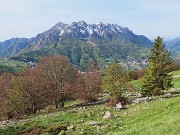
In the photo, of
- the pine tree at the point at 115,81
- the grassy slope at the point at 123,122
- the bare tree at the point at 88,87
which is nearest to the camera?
the grassy slope at the point at 123,122

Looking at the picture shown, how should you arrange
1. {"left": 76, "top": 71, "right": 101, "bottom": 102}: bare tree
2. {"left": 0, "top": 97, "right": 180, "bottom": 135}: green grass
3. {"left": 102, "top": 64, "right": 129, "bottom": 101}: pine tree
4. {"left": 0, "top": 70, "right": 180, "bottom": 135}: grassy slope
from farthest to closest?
1. {"left": 76, "top": 71, "right": 101, "bottom": 102}: bare tree
2. {"left": 102, "top": 64, "right": 129, "bottom": 101}: pine tree
3. {"left": 0, "top": 97, "right": 180, "bottom": 135}: green grass
4. {"left": 0, "top": 70, "right": 180, "bottom": 135}: grassy slope

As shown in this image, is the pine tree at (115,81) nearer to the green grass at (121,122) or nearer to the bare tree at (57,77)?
the green grass at (121,122)

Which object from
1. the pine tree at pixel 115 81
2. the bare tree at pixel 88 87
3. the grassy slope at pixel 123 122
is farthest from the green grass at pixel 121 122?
the bare tree at pixel 88 87

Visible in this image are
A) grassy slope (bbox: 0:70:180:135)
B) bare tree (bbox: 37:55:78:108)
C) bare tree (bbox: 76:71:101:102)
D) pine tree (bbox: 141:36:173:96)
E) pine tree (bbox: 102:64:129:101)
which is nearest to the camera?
grassy slope (bbox: 0:70:180:135)

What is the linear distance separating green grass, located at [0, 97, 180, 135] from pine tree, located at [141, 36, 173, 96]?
13.9m

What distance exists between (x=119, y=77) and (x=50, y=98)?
15.1m

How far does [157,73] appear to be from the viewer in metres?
54.1

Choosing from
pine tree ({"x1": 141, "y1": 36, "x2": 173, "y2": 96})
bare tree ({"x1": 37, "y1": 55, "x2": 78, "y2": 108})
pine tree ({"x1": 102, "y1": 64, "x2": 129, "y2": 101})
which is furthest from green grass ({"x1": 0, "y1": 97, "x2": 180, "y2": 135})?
bare tree ({"x1": 37, "y1": 55, "x2": 78, "y2": 108})

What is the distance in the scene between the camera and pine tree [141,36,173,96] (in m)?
52.7

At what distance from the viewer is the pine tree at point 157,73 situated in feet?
173

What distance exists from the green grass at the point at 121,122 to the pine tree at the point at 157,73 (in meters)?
13.9

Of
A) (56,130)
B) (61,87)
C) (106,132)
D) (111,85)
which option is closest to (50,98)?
(61,87)

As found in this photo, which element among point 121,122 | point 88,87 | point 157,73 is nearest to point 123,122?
point 121,122

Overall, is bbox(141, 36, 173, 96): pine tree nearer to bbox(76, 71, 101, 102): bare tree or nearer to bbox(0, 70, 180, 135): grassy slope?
bbox(76, 71, 101, 102): bare tree
